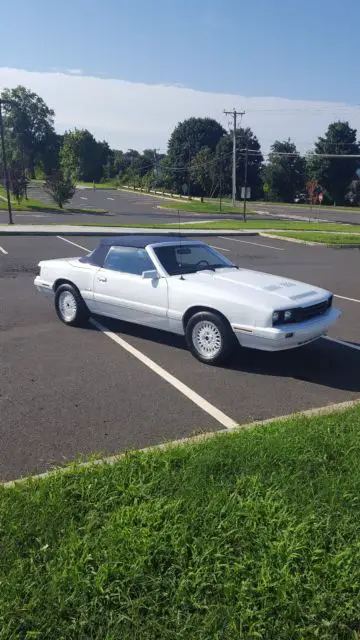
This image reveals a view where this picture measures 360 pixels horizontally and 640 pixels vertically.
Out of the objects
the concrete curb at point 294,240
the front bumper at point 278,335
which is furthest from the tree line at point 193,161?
the front bumper at point 278,335

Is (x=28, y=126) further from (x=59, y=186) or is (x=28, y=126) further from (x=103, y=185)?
(x=59, y=186)

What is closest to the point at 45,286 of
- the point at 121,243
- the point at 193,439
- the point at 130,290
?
the point at 121,243

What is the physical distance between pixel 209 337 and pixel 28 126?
95385 mm

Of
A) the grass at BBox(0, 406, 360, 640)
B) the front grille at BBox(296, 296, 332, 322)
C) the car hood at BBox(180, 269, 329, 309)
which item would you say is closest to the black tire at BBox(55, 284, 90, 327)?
the car hood at BBox(180, 269, 329, 309)

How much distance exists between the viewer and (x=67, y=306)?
856 cm

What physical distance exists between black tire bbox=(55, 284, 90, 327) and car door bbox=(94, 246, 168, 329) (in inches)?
14.6

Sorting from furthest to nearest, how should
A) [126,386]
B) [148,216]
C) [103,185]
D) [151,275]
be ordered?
[103,185] → [148,216] → [151,275] → [126,386]

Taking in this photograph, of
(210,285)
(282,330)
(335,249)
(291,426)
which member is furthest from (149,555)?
(335,249)

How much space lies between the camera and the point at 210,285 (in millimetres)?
6832

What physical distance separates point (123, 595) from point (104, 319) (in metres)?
6.47

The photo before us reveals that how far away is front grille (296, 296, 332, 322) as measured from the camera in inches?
258

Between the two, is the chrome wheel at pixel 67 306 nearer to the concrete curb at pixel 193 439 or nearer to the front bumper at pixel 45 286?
the front bumper at pixel 45 286

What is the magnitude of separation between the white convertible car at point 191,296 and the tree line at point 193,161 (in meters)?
36.5

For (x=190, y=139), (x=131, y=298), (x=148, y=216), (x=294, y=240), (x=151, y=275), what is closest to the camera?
(x=151, y=275)
